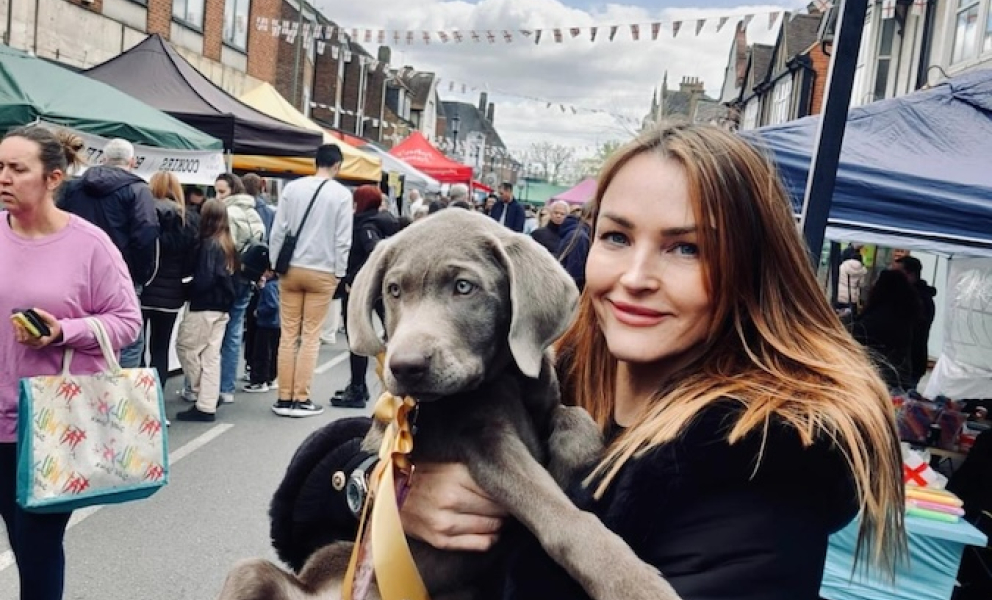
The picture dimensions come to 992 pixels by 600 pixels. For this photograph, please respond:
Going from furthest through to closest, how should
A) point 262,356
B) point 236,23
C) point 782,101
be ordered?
point 782,101 → point 236,23 → point 262,356

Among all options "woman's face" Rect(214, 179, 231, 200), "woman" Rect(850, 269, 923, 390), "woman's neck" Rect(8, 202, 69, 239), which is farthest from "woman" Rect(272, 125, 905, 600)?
"woman's face" Rect(214, 179, 231, 200)

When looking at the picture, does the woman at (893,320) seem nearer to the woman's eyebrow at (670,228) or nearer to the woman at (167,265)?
the woman at (167,265)

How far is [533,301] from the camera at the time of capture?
2.06 meters

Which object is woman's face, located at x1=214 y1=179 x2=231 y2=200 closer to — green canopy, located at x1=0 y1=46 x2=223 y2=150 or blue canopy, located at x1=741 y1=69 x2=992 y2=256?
green canopy, located at x1=0 y1=46 x2=223 y2=150

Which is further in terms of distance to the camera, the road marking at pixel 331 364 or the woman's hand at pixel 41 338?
the road marking at pixel 331 364

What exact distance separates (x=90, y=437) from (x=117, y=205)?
353 cm

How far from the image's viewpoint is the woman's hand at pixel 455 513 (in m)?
1.97

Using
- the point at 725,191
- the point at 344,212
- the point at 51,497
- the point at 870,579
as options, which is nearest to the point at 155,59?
the point at 344,212

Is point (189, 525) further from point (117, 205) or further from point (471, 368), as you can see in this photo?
point (471, 368)

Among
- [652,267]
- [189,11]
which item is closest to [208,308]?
[652,267]

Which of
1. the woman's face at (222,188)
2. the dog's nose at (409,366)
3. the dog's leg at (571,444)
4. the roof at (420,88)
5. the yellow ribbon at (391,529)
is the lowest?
the yellow ribbon at (391,529)

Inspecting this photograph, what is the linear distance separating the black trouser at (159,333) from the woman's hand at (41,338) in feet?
14.2

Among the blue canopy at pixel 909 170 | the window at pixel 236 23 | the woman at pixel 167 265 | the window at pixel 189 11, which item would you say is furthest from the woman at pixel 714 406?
the window at pixel 236 23

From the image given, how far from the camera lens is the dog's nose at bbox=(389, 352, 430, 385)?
1902 millimetres
